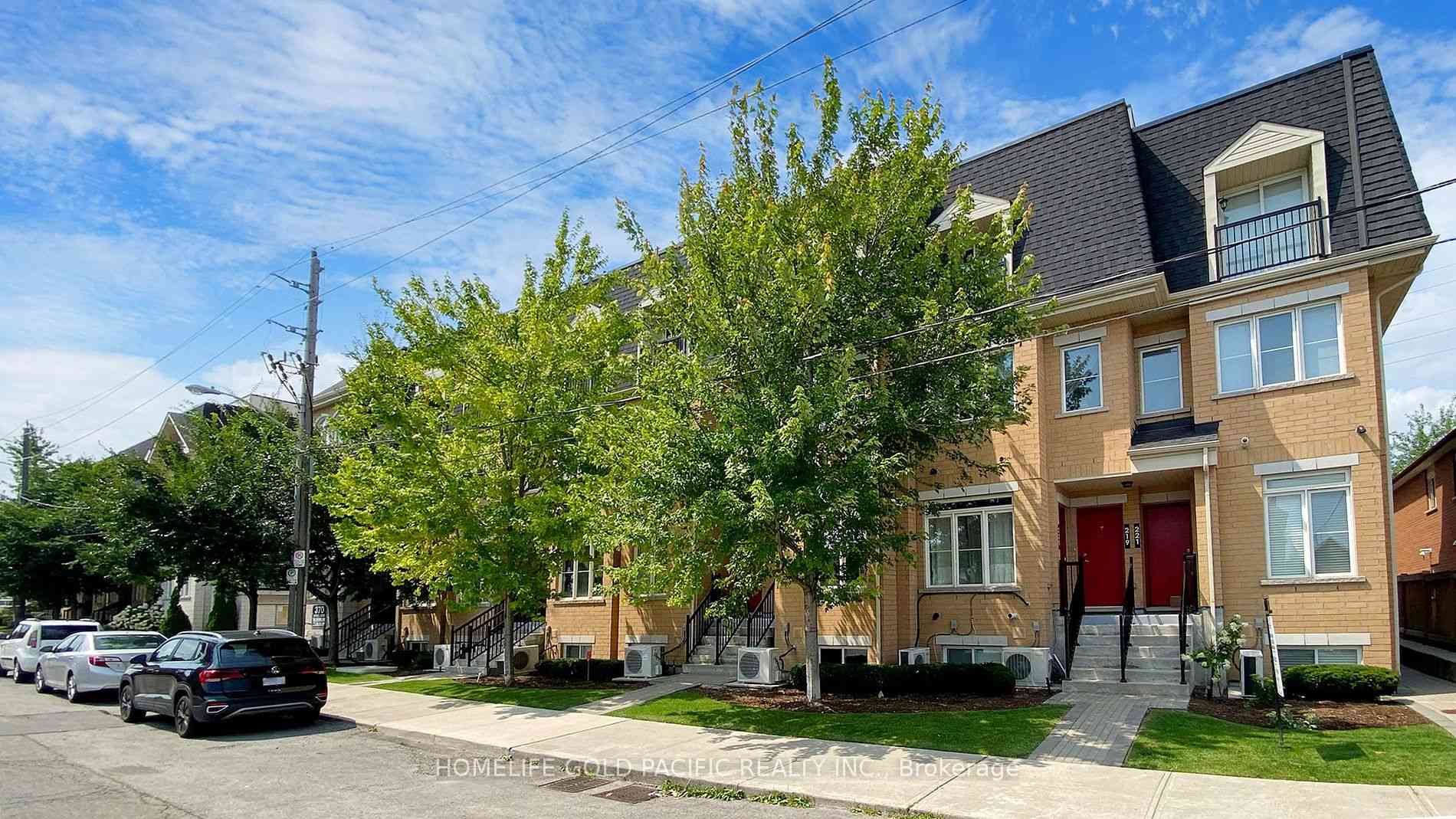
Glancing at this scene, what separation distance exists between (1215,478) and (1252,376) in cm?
187

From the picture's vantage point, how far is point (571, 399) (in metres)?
18.2

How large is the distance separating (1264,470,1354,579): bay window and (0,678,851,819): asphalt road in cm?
1027

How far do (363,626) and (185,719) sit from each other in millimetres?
16101

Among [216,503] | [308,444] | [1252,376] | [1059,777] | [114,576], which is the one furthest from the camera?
[114,576]

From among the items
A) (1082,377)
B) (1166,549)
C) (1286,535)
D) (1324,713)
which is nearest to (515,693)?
(1082,377)

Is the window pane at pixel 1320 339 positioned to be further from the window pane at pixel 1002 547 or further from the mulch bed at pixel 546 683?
the mulch bed at pixel 546 683

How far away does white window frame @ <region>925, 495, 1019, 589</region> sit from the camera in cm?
1761

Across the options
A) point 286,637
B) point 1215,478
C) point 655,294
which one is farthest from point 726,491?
point 1215,478

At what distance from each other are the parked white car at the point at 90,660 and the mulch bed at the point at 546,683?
6.38 meters

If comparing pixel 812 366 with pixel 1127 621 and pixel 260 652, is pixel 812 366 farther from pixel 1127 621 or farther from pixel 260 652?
pixel 260 652

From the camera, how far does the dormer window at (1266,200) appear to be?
1583cm

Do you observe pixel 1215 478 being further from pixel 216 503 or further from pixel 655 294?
pixel 216 503

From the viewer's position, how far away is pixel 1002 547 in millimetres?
17797

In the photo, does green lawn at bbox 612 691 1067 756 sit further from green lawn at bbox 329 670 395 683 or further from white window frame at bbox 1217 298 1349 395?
green lawn at bbox 329 670 395 683
